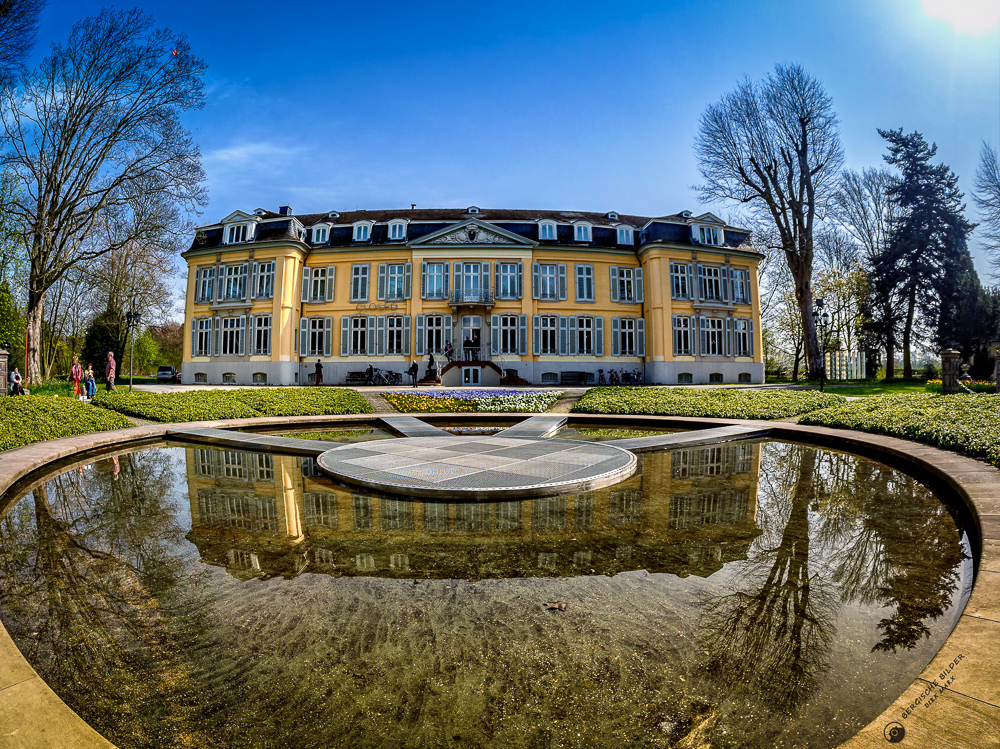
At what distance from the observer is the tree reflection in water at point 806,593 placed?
219 cm

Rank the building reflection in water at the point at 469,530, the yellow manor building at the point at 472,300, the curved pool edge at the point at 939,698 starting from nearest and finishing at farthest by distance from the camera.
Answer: the curved pool edge at the point at 939,698, the building reflection in water at the point at 469,530, the yellow manor building at the point at 472,300

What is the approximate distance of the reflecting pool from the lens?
2.09 meters

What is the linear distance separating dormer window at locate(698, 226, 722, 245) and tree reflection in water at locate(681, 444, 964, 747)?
30.1 m

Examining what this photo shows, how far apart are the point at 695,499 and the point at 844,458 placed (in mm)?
4536

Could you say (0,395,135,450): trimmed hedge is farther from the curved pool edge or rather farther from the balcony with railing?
the balcony with railing

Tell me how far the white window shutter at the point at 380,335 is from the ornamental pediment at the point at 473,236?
17.0 ft

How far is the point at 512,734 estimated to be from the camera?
199 centimetres

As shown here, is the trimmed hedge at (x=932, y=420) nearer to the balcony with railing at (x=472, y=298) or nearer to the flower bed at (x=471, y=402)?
the flower bed at (x=471, y=402)

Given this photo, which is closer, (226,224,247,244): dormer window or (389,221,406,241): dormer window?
(389,221,406,241): dormer window

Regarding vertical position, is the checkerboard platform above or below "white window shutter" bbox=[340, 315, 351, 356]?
below

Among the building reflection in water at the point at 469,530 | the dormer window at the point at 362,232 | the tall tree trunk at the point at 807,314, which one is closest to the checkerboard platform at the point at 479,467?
the building reflection in water at the point at 469,530

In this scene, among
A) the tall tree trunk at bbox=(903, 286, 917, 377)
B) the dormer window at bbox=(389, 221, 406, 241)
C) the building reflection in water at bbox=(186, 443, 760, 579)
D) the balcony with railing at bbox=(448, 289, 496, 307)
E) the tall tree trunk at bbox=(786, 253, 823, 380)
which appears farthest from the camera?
the dormer window at bbox=(389, 221, 406, 241)

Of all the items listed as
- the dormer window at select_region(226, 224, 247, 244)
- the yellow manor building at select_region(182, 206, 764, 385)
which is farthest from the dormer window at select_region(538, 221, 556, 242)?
the dormer window at select_region(226, 224, 247, 244)

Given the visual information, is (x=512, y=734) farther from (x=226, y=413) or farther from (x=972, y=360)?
(x=972, y=360)
